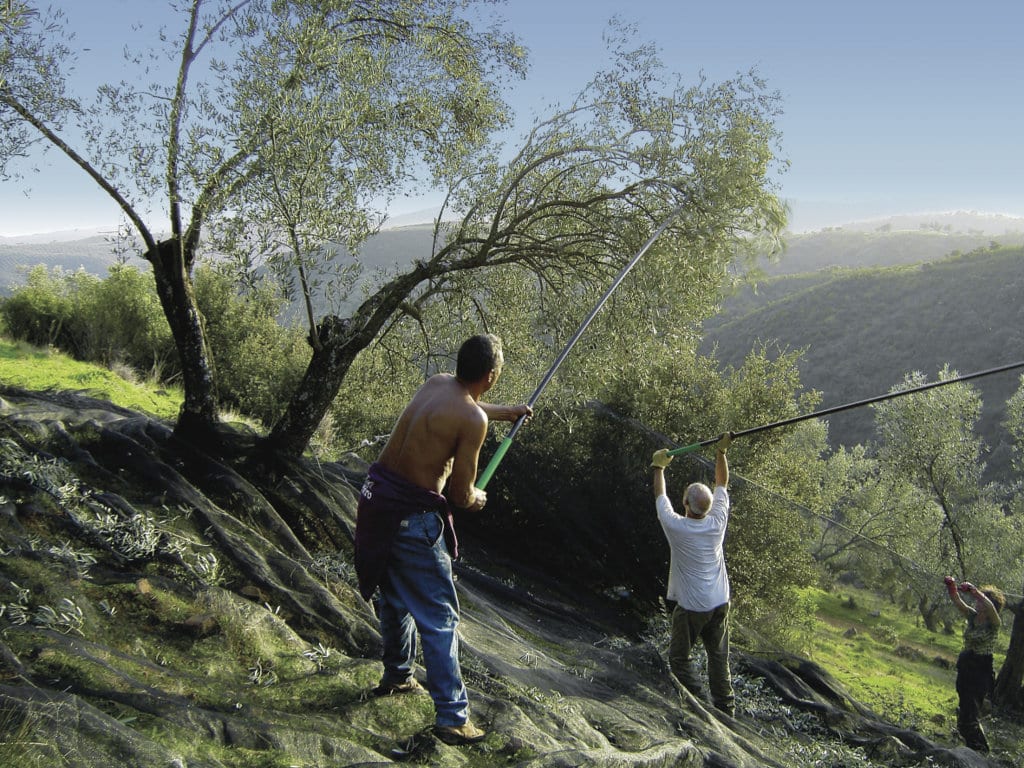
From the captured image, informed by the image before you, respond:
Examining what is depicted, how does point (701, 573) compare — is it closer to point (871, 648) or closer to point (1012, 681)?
point (1012, 681)

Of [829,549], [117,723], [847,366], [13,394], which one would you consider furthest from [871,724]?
[847,366]

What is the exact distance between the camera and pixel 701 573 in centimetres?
788

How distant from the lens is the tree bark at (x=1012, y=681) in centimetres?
1842

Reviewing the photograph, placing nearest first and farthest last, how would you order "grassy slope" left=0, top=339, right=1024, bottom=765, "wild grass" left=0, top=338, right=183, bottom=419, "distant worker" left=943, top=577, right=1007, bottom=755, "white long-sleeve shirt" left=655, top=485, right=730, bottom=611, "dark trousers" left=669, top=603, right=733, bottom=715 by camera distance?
"white long-sleeve shirt" left=655, top=485, right=730, bottom=611, "dark trousers" left=669, top=603, right=733, bottom=715, "distant worker" left=943, top=577, right=1007, bottom=755, "grassy slope" left=0, top=339, right=1024, bottom=765, "wild grass" left=0, top=338, right=183, bottom=419

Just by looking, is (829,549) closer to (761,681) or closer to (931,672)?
(931,672)

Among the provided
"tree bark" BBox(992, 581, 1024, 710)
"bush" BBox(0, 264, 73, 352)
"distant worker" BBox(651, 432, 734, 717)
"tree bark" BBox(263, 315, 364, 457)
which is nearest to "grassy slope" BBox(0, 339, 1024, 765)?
"tree bark" BBox(992, 581, 1024, 710)

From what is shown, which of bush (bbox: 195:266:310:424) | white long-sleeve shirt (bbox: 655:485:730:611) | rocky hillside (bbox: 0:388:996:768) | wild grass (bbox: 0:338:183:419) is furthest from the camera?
bush (bbox: 195:266:310:424)

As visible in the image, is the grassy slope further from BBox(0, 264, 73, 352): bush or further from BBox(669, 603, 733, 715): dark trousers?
BBox(669, 603, 733, 715): dark trousers

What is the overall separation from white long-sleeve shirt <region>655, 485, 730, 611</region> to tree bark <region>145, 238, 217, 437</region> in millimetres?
6602

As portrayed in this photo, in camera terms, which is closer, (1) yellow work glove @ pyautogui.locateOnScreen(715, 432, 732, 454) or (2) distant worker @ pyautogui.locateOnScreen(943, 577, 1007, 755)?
(1) yellow work glove @ pyautogui.locateOnScreen(715, 432, 732, 454)

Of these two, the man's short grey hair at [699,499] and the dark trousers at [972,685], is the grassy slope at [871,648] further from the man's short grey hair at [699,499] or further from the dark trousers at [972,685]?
the man's short grey hair at [699,499]

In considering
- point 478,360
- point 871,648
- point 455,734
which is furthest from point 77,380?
point 871,648

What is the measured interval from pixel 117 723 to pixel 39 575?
2.33 m

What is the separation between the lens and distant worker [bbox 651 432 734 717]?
786 cm
